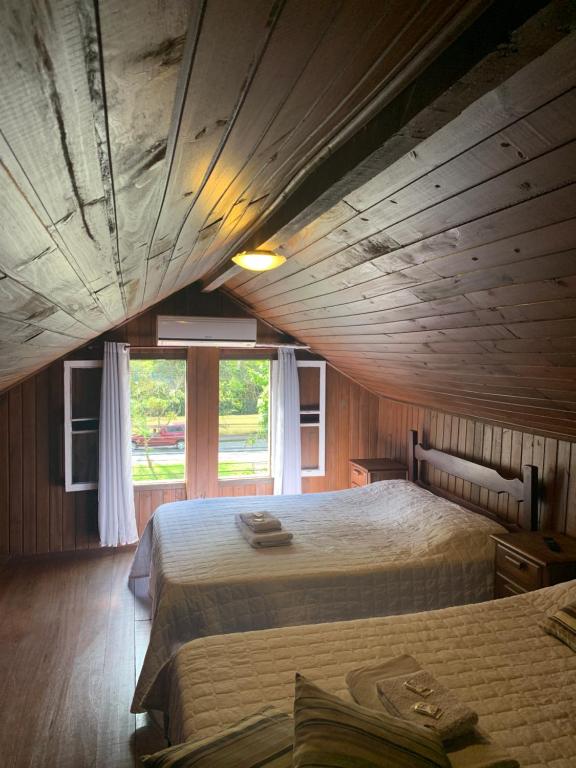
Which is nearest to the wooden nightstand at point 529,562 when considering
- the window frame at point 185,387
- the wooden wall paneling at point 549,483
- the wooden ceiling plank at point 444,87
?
the wooden wall paneling at point 549,483

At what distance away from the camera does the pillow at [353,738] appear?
1.22 m

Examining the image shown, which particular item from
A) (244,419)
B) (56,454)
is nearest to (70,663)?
(56,454)

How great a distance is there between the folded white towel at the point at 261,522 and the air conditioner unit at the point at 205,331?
1.72 meters

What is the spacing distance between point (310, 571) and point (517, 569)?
106 centimetres

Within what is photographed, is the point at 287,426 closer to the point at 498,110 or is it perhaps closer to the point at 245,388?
the point at 245,388

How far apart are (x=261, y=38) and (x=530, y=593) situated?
260 centimetres

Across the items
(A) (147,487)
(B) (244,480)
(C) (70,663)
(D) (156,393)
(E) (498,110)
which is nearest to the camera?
(E) (498,110)

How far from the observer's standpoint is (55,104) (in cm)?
44

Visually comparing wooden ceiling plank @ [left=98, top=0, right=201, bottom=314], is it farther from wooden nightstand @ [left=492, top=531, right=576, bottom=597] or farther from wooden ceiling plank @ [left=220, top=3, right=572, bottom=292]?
wooden nightstand @ [left=492, top=531, right=576, bottom=597]

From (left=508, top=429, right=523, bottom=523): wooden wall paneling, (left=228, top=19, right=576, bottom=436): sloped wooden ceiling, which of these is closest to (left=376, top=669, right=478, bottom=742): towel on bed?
(left=228, top=19, right=576, bottom=436): sloped wooden ceiling

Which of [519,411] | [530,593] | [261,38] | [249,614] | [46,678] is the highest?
[261,38]

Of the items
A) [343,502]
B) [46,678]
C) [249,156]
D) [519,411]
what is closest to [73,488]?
[46,678]

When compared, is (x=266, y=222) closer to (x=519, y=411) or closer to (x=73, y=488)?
(x=519, y=411)

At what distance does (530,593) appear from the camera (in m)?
2.47
